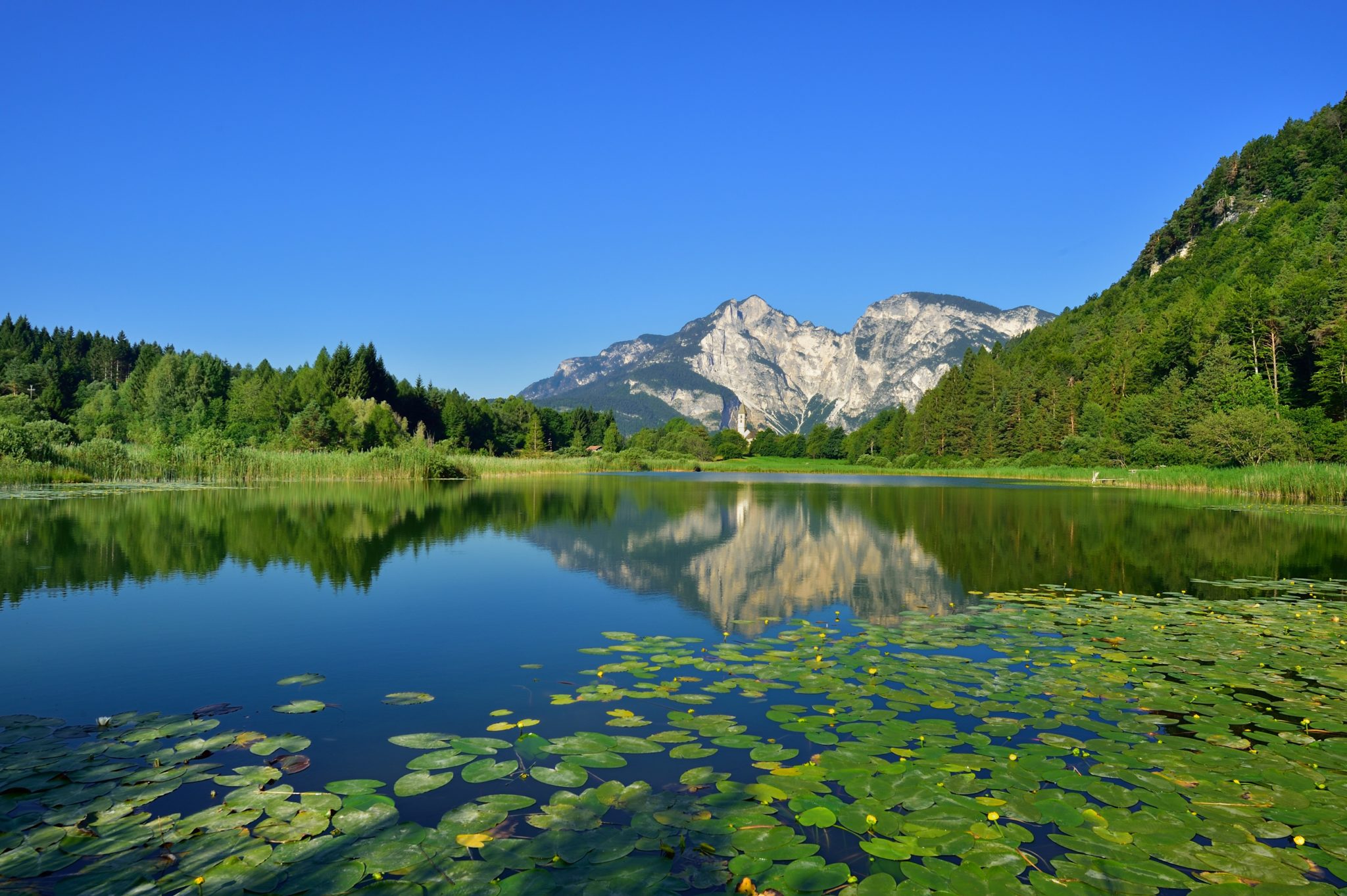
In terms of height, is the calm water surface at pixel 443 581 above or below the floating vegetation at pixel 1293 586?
above

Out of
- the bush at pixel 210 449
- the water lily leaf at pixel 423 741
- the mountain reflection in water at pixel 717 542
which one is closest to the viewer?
the water lily leaf at pixel 423 741

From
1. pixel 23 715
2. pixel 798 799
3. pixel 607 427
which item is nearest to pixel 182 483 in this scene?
pixel 23 715

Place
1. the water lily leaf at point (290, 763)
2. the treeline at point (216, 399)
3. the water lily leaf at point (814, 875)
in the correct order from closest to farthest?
the water lily leaf at point (814, 875) → the water lily leaf at point (290, 763) → the treeline at point (216, 399)

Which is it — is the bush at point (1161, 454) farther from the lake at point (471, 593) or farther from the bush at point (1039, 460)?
the lake at point (471, 593)

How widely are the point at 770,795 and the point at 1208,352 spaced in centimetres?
8372

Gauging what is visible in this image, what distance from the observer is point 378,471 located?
5325 centimetres

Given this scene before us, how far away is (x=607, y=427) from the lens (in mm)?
143625

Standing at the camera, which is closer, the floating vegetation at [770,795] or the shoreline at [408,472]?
the floating vegetation at [770,795]

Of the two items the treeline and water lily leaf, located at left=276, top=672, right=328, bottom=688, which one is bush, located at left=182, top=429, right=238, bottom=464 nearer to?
the treeline

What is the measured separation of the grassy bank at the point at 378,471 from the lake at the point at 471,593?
8.43 m

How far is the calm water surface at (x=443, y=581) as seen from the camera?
26.3ft

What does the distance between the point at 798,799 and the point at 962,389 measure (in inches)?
5048

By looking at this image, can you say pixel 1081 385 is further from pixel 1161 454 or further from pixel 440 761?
pixel 440 761

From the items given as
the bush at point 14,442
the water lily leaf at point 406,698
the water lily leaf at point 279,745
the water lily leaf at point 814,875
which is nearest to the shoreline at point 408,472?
the bush at point 14,442
